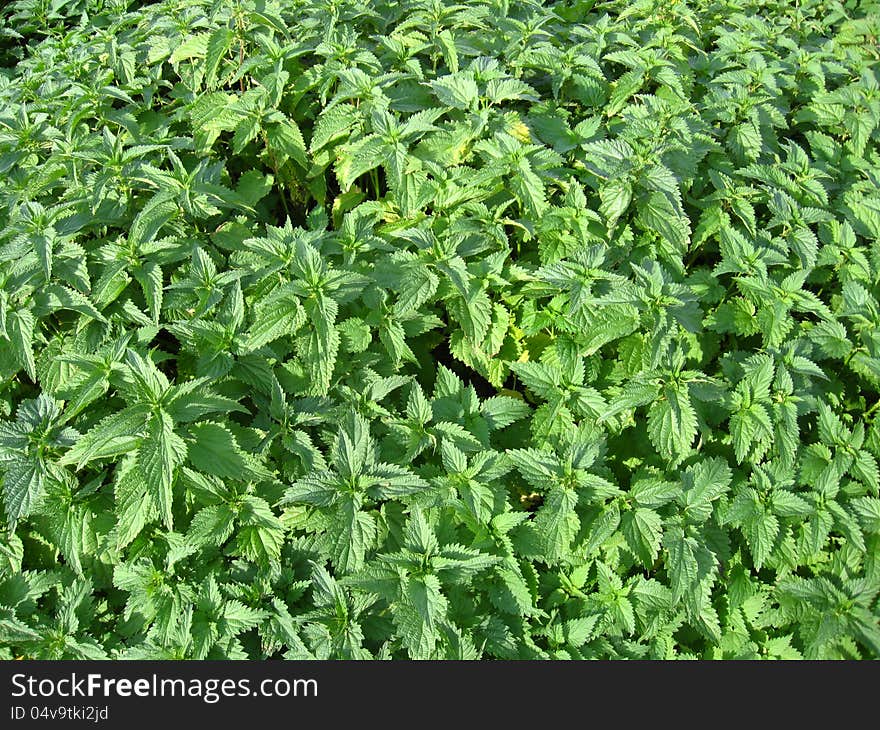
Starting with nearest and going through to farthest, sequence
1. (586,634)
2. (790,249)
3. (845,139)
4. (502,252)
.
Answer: (586,634), (502,252), (790,249), (845,139)

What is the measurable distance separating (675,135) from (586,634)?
233 cm

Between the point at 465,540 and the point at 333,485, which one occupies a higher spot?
the point at 333,485

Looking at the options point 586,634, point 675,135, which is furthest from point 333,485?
point 675,135

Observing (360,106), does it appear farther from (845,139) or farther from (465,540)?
(845,139)

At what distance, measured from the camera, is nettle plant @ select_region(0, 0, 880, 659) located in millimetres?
2533

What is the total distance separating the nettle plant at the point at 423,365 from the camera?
99.7 inches

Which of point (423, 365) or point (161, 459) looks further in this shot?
point (423, 365)

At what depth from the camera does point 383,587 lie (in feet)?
7.94

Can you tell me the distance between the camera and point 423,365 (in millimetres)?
3271

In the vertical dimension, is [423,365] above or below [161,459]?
below

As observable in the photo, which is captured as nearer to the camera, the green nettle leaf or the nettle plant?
the green nettle leaf

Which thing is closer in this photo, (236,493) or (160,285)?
(236,493)

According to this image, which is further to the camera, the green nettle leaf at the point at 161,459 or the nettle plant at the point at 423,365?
the nettle plant at the point at 423,365

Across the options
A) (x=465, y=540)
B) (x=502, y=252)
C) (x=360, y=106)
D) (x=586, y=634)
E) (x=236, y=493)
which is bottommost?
(x=586, y=634)
